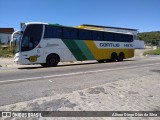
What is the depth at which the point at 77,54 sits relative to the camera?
2017cm

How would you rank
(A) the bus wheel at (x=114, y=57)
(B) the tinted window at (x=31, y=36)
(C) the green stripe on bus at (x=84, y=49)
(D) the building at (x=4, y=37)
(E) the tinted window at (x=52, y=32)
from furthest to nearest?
(D) the building at (x=4, y=37), (A) the bus wheel at (x=114, y=57), (C) the green stripe on bus at (x=84, y=49), (E) the tinted window at (x=52, y=32), (B) the tinted window at (x=31, y=36)

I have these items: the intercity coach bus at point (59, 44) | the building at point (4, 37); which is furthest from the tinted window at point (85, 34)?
the building at point (4, 37)

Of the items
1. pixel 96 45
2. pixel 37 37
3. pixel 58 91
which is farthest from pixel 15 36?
pixel 58 91

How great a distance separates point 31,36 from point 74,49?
4.24 meters

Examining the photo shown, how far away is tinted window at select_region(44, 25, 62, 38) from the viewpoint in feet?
58.3

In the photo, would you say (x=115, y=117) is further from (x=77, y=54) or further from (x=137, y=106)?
(x=77, y=54)

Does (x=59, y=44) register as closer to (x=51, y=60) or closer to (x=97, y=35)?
(x=51, y=60)

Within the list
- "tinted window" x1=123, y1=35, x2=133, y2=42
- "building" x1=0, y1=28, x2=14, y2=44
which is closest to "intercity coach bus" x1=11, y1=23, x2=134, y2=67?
"tinted window" x1=123, y1=35, x2=133, y2=42

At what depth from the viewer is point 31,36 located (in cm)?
1706

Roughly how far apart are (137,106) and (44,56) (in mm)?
12560

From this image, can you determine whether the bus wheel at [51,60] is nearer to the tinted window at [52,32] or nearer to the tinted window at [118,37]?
the tinted window at [52,32]

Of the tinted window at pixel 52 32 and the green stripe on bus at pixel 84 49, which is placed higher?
the tinted window at pixel 52 32

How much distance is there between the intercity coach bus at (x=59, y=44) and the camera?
17.0 metres

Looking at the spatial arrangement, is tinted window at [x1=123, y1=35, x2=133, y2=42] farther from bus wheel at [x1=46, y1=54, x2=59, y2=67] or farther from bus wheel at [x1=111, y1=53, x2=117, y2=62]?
bus wheel at [x1=46, y1=54, x2=59, y2=67]
